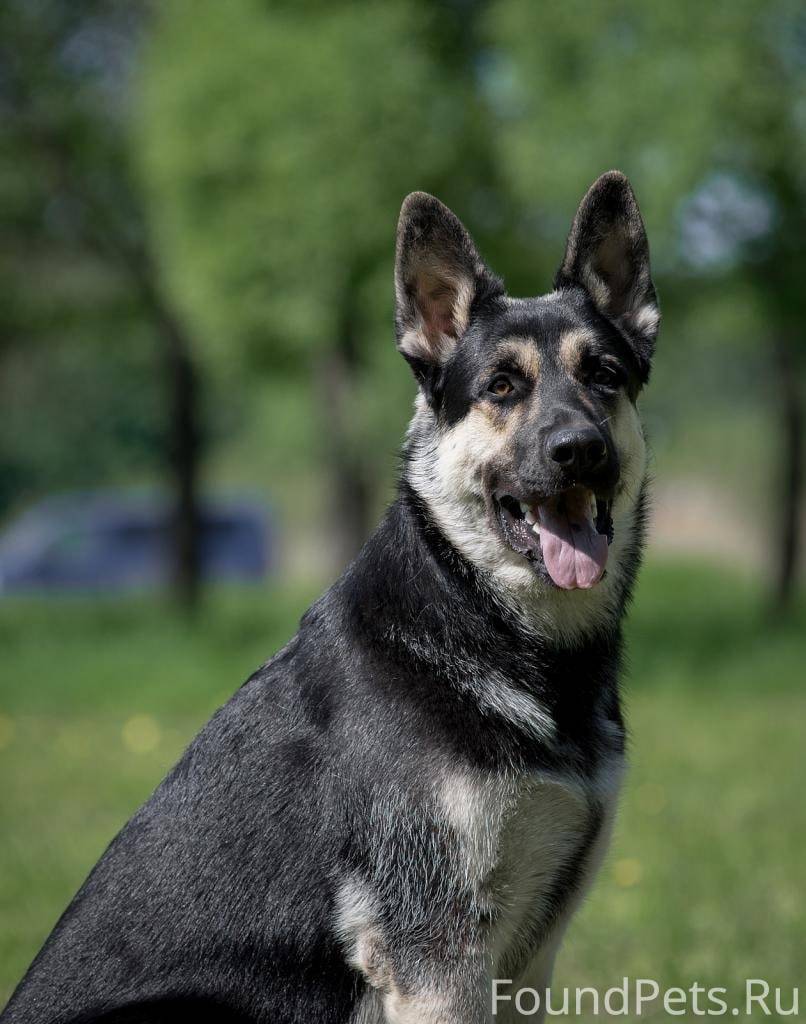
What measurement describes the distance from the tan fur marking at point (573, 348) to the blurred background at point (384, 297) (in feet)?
8.80

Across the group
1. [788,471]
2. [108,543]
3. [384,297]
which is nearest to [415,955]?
[384,297]

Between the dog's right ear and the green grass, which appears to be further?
the green grass

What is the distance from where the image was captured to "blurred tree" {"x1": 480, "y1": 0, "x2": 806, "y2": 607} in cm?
1073

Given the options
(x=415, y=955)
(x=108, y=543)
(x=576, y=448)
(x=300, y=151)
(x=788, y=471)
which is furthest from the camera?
(x=108, y=543)

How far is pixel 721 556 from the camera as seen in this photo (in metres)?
17.6

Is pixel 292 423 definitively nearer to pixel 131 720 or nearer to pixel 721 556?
pixel 721 556

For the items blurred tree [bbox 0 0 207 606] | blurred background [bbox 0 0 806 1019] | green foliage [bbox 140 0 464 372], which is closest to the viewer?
blurred background [bbox 0 0 806 1019]

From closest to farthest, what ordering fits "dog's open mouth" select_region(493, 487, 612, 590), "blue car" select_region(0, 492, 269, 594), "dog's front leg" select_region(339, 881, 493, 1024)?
"dog's front leg" select_region(339, 881, 493, 1024) → "dog's open mouth" select_region(493, 487, 612, 590) → "blue car" select_region(0, 492, 269, 594)

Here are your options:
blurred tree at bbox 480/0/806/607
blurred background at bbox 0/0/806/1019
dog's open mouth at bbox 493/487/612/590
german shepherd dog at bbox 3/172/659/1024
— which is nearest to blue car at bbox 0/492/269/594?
blurred background at bbox 0/0/806/1019

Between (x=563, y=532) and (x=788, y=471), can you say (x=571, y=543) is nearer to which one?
(x=563, y=532)

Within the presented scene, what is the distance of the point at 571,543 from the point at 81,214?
12.9 m

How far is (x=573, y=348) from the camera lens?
3.29 metres

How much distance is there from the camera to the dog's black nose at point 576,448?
302 cm

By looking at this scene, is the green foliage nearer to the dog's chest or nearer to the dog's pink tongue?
the dog's pink tongue
